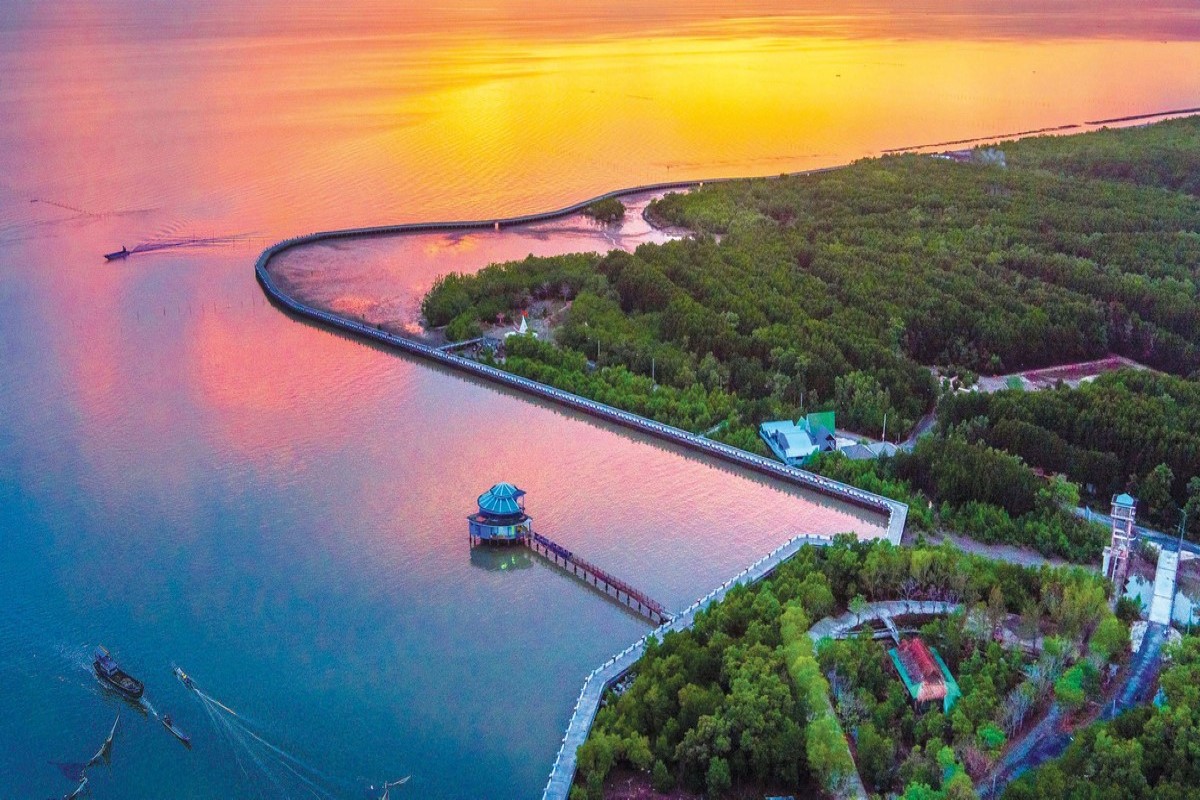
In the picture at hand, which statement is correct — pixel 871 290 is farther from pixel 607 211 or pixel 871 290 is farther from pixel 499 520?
pixel 499 520

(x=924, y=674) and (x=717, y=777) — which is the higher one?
(x=924, y=674)

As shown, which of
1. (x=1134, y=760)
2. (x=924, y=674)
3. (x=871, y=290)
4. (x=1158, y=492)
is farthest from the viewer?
(x=871, y=290)

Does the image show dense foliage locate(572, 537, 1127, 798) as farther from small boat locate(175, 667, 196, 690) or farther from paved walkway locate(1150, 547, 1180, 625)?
small boat locate(175, 667, 196, 690)

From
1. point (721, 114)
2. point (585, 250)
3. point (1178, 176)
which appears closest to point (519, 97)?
point (721, 114)

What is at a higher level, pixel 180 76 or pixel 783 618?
pixel 180 76

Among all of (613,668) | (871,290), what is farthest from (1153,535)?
(871,290)

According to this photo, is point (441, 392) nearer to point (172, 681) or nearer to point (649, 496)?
point (649, 496)
